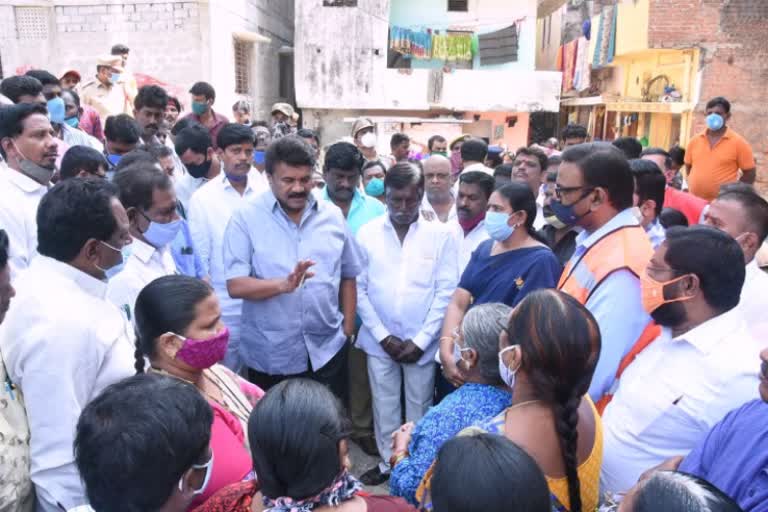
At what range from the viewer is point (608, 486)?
2.21 meters

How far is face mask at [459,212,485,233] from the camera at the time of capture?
14.2 feet

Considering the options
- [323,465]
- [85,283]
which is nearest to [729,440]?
[323,465]

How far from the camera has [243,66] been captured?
16031mm

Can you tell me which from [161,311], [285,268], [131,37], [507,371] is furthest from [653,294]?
[131,37]

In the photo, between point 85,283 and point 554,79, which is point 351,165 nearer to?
point 85,283

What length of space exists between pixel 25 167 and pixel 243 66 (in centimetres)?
1340

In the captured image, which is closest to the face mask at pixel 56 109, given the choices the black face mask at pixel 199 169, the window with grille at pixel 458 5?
the black face mask at pixel 199 169

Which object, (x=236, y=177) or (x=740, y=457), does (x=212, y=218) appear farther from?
(x=740, y=457)

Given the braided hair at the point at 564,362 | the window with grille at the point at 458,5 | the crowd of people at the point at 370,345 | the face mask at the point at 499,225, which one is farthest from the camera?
the window with grille at the point at 458,5

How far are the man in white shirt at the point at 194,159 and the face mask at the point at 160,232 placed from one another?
1.68m

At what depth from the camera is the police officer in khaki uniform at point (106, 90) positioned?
8133 mm

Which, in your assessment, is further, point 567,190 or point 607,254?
point 567,190

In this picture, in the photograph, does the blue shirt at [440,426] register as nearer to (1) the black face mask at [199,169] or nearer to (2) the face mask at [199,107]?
(1) the black face mask at [199,169]

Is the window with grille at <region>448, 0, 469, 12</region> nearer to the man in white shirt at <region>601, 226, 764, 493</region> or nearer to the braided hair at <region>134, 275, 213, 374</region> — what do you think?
the man in white shirt at <region>601, 226, 764, 493</region>
